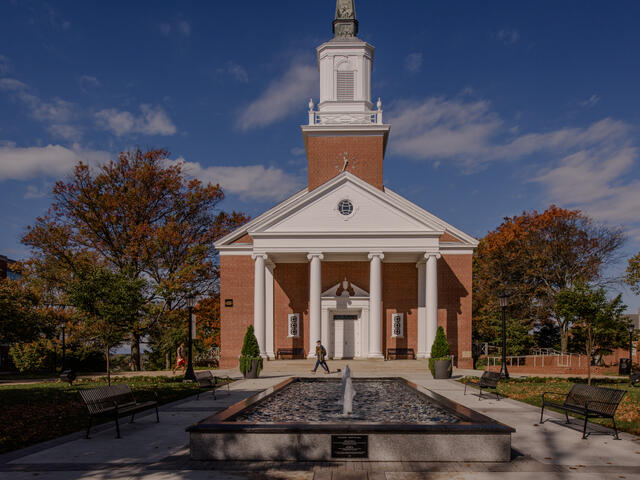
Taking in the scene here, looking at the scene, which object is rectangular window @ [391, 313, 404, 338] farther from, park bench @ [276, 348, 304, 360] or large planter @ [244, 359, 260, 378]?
large planter @ [244, 359, 260, 378]

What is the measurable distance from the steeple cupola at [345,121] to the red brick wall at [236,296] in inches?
283

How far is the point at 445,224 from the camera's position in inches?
1220

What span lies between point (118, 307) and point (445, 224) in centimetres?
1923

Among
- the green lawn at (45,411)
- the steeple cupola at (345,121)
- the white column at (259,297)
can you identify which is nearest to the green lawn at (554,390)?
the green lawn at (45,411)

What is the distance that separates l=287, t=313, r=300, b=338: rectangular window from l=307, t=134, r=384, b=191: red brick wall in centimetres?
841

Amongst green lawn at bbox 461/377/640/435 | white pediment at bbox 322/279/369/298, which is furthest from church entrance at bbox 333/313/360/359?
green lawn at bbox 461/377/640/435

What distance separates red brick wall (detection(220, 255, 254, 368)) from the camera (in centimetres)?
3055

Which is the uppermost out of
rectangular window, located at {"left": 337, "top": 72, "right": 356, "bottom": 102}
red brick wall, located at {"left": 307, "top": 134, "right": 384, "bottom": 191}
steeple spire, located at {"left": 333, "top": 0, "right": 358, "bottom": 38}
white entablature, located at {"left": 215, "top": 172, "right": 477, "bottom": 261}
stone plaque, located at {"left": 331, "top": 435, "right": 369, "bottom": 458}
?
steeple spire, located at {"left": 333, "top": 0, "right": 358, "bottom": 38}

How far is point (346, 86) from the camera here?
1353 inches

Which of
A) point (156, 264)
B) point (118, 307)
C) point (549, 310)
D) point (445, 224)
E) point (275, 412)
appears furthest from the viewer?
point (549, 310)

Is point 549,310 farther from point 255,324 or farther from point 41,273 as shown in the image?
point 41,273

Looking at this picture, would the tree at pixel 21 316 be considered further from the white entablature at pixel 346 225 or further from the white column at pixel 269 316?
the white entablature at pixel 346 225

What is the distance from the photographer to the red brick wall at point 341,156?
33.7m

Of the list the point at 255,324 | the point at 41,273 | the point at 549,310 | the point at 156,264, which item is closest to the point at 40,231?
the point at 41,273
